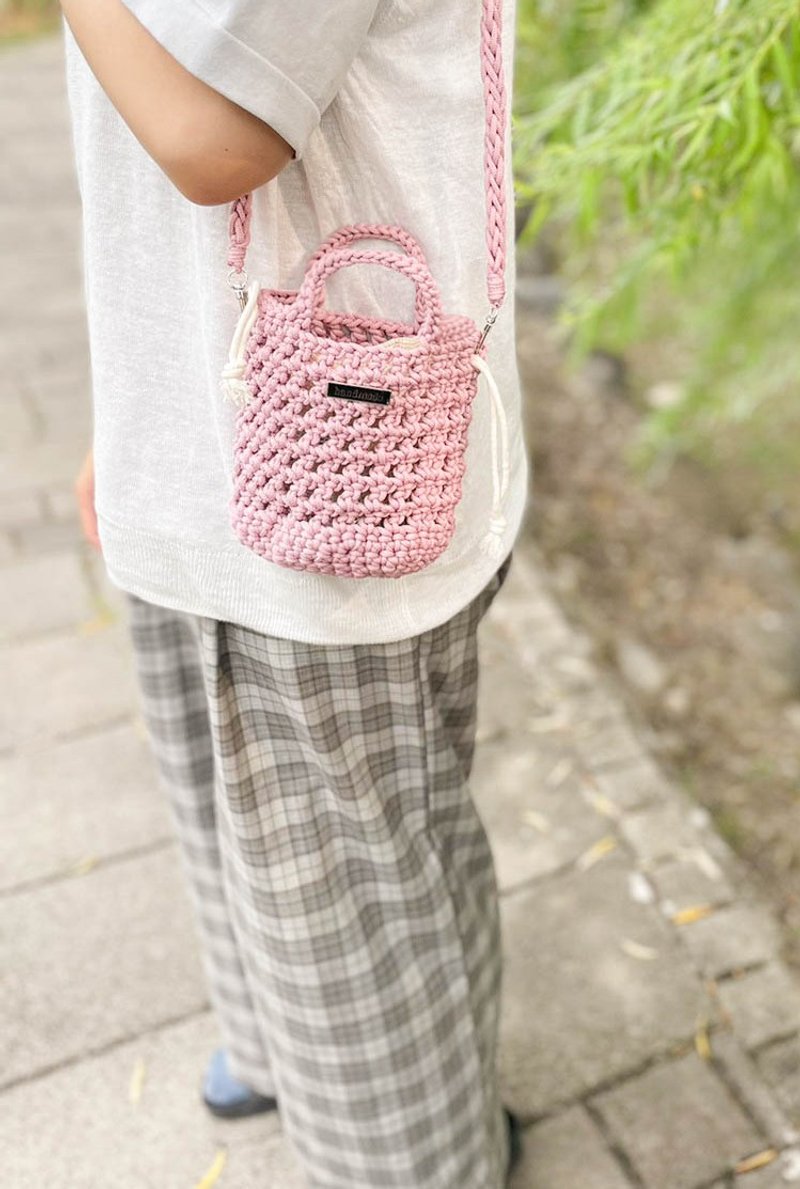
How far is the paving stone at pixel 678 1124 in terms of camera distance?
1.88 meters

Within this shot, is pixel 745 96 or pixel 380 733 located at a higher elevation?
pixel 745 96

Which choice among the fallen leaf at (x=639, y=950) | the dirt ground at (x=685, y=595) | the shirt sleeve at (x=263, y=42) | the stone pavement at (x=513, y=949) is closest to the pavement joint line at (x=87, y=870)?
the stone pavement at (x=513, y=949)

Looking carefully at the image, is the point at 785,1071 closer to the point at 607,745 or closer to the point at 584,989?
the point at 584,989

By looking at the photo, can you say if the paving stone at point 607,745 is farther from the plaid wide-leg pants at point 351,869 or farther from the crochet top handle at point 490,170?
the crochet top handle at point 490,170

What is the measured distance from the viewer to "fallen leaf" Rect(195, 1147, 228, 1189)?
6.04 feet

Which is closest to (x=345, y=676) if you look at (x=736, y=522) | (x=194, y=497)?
(x=194, y=497)

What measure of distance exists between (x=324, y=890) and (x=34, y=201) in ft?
17.8

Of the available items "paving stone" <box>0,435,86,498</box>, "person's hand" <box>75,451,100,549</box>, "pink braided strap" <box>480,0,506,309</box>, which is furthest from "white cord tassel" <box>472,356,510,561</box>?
"paving stone" <box>0,435,86,498</box>

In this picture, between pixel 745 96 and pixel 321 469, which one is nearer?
pixel 321 469

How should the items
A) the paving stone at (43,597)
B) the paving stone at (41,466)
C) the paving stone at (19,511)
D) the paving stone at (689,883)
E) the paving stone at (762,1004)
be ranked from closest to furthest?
the paving stone at (762,1004) → the paving stone at (689,883) → the paving stone at (43,597) → the paving stone at (19,511) → the paving stone at (41,466)

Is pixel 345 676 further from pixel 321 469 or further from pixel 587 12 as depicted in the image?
pixel 587 12

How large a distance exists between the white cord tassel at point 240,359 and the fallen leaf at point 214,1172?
1345mm

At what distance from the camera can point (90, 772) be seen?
2.60 meters

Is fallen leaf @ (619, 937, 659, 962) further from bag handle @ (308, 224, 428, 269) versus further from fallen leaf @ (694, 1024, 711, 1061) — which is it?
bag handle @ (308, 224, 428, 269)
